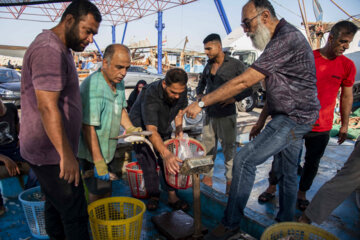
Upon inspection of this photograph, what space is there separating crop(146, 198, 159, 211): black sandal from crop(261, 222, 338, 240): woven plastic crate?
1.43m

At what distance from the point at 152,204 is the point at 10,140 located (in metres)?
1.80

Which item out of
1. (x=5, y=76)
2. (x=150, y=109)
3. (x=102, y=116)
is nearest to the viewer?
(x=102, y=116)

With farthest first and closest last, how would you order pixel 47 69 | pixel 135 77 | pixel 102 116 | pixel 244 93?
pixel 135 77
pixel 244 93
pixel 102 116
pixel 47 69

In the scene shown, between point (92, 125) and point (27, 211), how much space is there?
0.97m

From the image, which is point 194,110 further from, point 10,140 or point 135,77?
point 135,77

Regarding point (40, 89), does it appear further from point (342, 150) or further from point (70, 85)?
point (342, 150)

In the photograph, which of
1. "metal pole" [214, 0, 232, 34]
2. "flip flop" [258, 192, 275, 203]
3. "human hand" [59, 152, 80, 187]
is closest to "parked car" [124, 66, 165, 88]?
"metal pole" [214, 0, 232, 34]

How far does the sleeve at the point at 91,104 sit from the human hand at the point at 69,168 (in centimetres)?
61

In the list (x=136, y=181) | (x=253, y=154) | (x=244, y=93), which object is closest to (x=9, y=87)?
(x=136, y=181)

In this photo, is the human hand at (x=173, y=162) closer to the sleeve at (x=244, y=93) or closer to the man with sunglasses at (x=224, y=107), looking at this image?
the man with sunglasses at (x=224, y=107)

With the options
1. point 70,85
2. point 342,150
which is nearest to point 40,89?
point 70,85

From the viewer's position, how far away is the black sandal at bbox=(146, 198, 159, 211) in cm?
273

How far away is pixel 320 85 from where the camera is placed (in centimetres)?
252

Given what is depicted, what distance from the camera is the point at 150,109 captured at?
2414mm
